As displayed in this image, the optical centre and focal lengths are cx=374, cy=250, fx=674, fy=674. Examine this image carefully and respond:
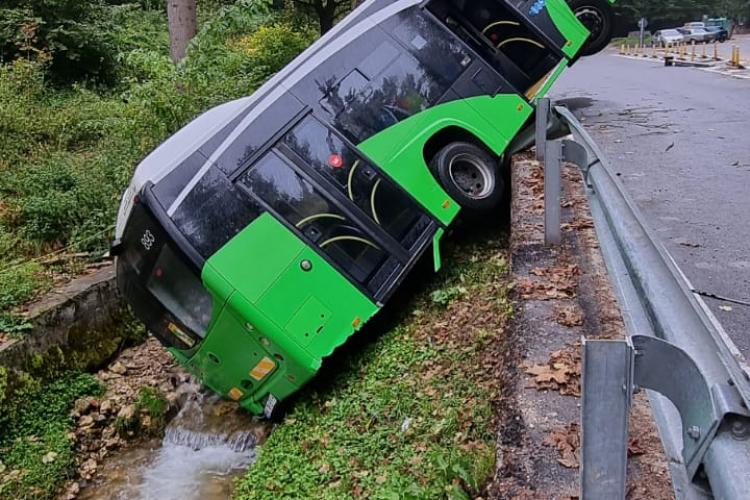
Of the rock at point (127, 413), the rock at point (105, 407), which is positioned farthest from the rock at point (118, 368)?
the rock at point (127, 413)

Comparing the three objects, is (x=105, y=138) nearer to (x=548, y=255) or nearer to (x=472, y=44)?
(x=472, y=44)

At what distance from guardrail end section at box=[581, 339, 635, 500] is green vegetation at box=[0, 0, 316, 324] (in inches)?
268

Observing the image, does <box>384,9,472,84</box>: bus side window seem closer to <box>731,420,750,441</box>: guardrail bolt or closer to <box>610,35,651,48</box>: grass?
<box>731,420,750,441</box>: guardrail bolt

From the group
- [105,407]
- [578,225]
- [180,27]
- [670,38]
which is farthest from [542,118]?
[670,38]

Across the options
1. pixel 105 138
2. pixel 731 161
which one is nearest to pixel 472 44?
pixel 731 161

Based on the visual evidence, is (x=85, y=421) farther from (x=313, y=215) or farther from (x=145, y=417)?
(x=313, y=215)

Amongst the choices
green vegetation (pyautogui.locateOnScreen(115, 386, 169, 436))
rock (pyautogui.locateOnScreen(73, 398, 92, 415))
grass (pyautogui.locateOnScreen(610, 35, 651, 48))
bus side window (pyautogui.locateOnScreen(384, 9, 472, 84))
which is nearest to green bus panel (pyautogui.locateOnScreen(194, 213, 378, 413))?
green vegetation (pyautogui.locateOnScreen(115, 386, 169, 436))

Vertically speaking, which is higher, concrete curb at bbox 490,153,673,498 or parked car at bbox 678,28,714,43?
concrete curb at bbox 490,153,673,498

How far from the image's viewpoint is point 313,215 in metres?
6.08

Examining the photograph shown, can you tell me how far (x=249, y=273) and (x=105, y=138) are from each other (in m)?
7.50

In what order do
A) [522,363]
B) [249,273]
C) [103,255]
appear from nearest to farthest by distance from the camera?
1. [522,363]
2. [249,273]
3. [103,255]

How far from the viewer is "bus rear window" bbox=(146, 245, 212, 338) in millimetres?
5826

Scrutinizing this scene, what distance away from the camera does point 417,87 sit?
6922 mm

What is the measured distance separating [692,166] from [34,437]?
294 inches
